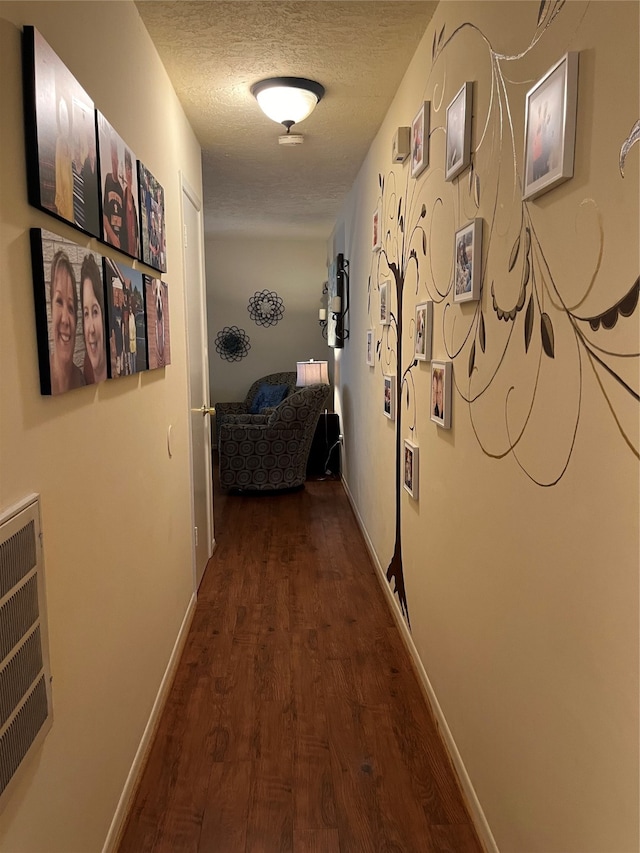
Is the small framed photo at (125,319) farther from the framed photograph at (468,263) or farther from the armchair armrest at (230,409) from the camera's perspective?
the armchair armrest at (230,409)

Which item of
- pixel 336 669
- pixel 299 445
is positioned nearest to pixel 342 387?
pixel 299 445

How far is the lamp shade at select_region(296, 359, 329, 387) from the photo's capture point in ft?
19.2

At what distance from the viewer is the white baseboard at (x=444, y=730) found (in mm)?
1657

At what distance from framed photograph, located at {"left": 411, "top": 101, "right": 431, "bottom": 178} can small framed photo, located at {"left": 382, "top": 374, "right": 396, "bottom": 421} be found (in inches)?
38.1

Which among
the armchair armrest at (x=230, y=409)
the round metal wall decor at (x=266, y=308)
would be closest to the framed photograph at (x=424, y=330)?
the armchair armrest at (x=230, y=409)

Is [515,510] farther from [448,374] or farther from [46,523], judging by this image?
[46,523]

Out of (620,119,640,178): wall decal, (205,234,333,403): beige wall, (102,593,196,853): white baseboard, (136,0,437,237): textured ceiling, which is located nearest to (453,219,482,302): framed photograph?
(620,119,640,178): wall decal

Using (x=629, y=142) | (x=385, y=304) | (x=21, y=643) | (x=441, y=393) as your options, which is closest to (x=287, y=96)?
(x=385, y=304)

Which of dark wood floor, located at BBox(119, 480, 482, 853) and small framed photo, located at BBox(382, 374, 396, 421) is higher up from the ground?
small framed photo, located at BBox(382, 374, 396, 421)

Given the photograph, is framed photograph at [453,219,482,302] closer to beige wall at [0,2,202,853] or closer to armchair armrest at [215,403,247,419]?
beige wall at [0,2,202,853]

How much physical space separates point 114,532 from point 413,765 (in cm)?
123

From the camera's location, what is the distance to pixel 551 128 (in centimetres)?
117

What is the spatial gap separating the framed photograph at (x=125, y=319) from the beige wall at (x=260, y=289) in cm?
546

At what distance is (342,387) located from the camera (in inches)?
221
